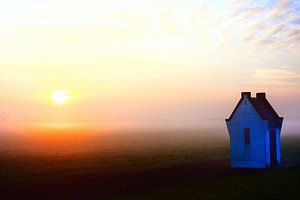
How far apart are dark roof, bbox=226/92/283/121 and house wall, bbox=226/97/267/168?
0.98ft

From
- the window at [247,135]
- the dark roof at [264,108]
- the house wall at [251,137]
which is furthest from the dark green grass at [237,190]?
the dark roof at [264,108]

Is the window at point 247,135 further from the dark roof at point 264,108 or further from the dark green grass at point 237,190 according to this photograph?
the dark green grass at point 237,190

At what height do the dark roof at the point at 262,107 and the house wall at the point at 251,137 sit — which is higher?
the dark roof at the point at 262,107

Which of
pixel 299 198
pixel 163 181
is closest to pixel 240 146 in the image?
pixel 163 181

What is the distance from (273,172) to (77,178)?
15635mm

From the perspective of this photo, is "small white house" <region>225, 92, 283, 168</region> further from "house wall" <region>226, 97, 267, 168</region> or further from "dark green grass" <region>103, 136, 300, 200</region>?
"dark green grass" <region>103, 136, 300, 200</region>

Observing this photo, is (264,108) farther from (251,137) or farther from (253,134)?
(251,137)

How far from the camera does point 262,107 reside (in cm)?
4081

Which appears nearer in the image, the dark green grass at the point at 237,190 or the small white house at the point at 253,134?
the dark green grass at the point at 237,190

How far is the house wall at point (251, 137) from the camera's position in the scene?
1544 inches

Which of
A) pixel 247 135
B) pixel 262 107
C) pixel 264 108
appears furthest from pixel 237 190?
pixel 264 108

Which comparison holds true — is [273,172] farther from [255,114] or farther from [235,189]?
[235,189]

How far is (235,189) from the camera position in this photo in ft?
88.7

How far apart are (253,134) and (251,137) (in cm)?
32
